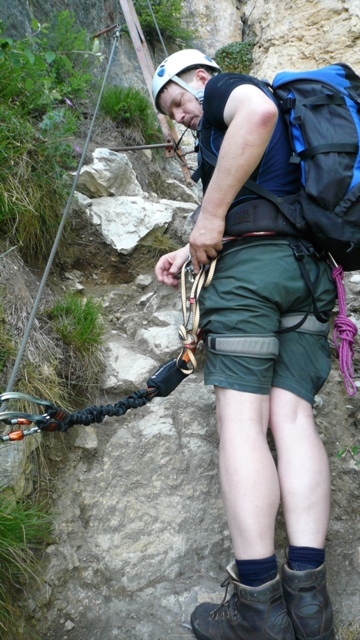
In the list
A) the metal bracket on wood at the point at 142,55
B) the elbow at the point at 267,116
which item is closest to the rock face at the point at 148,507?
the elbow at the point at 267,116

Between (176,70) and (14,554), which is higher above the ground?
(176,70)

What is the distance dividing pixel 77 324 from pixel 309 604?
1730 mm

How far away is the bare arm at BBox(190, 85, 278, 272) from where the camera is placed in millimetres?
1922

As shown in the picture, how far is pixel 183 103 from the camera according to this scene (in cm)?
264

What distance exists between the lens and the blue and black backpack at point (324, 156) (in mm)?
1976

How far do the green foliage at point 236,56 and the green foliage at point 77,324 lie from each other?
6424mm

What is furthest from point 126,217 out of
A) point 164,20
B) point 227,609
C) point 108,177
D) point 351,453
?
point 164,20

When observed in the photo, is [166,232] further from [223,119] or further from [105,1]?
[105,1]

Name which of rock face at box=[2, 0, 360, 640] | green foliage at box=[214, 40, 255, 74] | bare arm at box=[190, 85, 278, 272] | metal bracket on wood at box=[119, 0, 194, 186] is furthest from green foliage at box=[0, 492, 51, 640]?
green foliage at box=[214, 40, 255, 74]

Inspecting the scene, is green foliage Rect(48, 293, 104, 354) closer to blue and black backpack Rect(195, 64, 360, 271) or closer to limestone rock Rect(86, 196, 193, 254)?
limestone rock Rect(86, 196, 193, 254)

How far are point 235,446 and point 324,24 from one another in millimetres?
7269

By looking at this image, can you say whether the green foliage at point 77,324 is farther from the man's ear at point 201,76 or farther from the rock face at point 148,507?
the man's ear at point 201,76

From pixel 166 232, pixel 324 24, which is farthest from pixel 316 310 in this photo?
pixel 324 24

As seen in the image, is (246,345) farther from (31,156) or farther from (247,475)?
(31,156)
